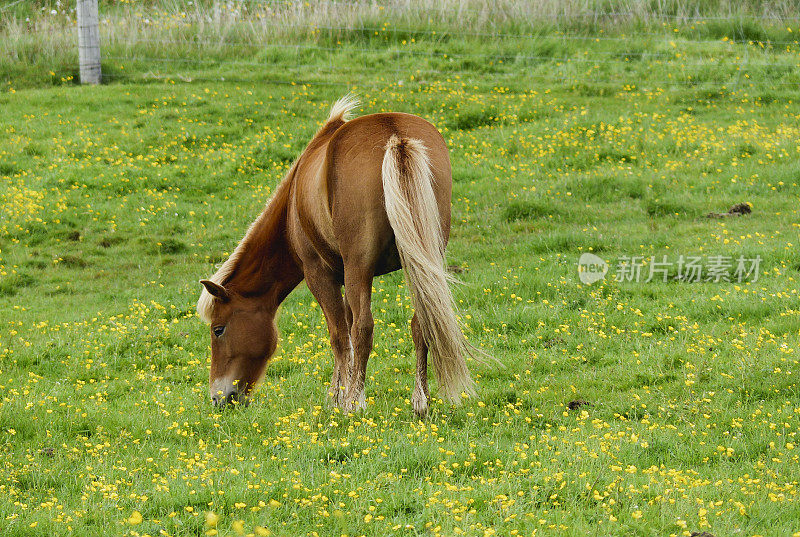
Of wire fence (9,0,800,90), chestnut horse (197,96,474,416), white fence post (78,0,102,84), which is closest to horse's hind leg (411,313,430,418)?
chestnut horse (197,96,474,416)

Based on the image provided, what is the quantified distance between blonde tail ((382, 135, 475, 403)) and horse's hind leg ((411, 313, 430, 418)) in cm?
26

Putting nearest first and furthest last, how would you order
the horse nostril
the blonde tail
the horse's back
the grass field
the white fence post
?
the grass field → the blonde tail → the horse's back → the horse nostril → the white fence post

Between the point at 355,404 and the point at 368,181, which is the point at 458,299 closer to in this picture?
the point at 355,404

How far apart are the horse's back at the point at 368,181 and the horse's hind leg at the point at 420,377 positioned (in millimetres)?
542

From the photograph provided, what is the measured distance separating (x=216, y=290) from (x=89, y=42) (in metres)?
13.4

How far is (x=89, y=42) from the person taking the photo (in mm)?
18188

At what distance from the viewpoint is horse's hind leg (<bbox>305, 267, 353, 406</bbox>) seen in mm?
6816

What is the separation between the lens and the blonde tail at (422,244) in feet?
18.9

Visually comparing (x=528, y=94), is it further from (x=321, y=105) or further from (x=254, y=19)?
(x=254, y=19)

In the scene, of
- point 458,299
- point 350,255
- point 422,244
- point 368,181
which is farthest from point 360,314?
point 458,299

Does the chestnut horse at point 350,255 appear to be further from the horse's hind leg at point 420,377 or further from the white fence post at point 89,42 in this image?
the white fence post at point 89,42

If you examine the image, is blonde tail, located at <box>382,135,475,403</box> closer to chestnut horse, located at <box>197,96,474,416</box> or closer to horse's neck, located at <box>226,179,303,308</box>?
chestnut horse, located at <box>197,96,474,416</box>

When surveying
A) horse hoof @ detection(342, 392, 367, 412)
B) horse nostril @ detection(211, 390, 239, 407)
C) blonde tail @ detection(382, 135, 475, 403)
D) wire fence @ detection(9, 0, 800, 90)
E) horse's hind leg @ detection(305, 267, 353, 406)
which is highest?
wire fence @ detection(9, 0, 800, 90)

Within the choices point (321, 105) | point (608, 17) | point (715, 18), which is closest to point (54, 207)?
point (321, 105)
